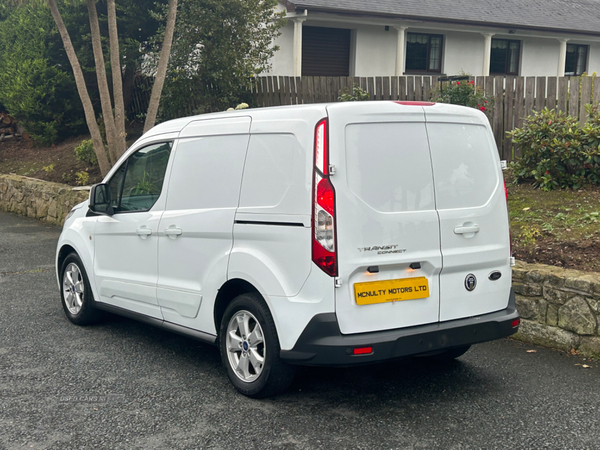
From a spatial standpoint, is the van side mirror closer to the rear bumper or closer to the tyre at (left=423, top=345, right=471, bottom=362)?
the rear bumper

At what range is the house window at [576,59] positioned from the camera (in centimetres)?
2623

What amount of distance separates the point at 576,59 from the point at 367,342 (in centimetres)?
2589

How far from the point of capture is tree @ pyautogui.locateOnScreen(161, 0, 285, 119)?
544 inches

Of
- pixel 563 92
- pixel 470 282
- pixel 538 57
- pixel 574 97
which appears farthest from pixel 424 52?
pixel 470 282

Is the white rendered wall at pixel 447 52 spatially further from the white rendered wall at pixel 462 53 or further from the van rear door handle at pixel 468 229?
the van rear door handle at pixel 468 229

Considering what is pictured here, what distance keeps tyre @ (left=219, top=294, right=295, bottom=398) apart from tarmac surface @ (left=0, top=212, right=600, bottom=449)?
0.12 meters

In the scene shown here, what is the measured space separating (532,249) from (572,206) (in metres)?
1.59

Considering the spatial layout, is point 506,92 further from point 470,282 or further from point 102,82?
point 102,82

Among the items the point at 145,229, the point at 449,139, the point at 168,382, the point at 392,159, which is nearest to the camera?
the point at 392,159

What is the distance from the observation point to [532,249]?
21.3 feet

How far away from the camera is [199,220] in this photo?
4.77 metres

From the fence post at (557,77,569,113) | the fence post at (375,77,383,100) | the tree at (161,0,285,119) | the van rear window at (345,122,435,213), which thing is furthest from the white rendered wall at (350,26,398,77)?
the van rear window at (345,122,435,213)

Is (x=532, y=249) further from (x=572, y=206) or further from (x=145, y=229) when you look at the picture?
(x=145, y=229)

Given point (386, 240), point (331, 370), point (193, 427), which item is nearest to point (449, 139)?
point (386, 240)
